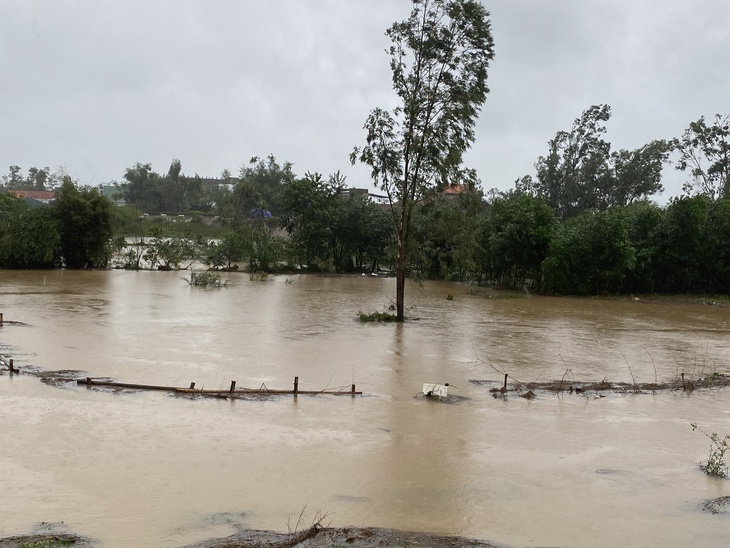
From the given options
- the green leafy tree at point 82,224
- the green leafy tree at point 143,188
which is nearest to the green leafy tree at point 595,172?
the green leafy tree at point 82,224

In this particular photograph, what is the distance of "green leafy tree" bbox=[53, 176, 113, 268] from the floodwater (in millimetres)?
17003

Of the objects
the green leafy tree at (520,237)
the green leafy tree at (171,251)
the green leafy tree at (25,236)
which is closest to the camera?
the green leafy tree at (520,237)

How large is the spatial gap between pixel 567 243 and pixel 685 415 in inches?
737

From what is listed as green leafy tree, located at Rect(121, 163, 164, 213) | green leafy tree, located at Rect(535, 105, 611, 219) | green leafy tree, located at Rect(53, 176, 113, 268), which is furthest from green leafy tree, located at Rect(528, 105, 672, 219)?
green leafy tree, located at Rect(121, 163, 164, 213)

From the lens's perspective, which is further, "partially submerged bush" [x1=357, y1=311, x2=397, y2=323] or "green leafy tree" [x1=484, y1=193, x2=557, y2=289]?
"green leafy tree" [x1=484, y1=193, x2=557, y2=289]

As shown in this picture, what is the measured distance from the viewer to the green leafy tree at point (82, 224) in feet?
106

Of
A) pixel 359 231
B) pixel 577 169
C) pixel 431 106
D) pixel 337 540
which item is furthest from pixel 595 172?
pixel 337 540

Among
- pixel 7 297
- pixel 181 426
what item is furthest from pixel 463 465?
pixel 7 297

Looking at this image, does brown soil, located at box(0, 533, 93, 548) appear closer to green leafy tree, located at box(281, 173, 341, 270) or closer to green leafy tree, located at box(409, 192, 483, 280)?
green leafy tree, located at box(409, 192, 483, 280)

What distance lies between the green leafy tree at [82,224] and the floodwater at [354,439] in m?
17.0

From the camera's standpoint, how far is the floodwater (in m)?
5.70

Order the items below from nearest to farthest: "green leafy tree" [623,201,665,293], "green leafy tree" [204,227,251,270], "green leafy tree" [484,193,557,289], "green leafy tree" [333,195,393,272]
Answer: "green leafy tree" [623,201,665,293] → "green leafy tree" [484,193,557,289] → "green leafy tree" [204,227,251,270] → "green leafy tree" [333,195,393,272]

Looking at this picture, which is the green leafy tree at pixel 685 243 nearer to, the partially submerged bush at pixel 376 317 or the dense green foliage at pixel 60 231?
the partially submerged bush at pixel 376 317

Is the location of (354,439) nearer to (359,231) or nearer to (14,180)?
(359,231)
